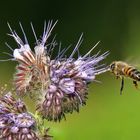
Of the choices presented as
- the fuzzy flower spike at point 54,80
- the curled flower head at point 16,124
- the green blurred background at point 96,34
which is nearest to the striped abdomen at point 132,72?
the fuzzy flower spike at point 54,80

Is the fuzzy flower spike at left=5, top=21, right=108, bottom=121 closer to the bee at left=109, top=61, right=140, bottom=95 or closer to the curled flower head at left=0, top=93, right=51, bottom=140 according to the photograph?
the curled flower head at left=0, top=93, right=51, bottom=140

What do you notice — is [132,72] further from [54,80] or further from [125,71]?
[54,80]

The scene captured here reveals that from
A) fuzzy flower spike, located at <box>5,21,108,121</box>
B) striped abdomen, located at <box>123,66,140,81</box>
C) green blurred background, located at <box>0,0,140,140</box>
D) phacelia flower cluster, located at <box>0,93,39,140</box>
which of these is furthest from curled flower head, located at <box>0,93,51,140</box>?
green blurred background, located at <box>0,0,140,140</box>

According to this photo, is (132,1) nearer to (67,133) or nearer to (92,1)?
(92,1)

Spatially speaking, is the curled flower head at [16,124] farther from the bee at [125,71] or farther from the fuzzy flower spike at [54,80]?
the bee at [125,71]

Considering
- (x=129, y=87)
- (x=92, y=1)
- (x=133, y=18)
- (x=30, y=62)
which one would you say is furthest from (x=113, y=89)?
(x=30, y=62)

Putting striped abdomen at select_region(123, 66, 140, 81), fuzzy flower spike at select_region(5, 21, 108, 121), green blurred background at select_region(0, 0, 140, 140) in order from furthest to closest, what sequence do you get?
green blurred background at select_region(0, 0, 140, 140), striped abdomen at select_region(123, 66, 140, 81), fuzzy flower spike at select_region(5, 21, 108, 121)
